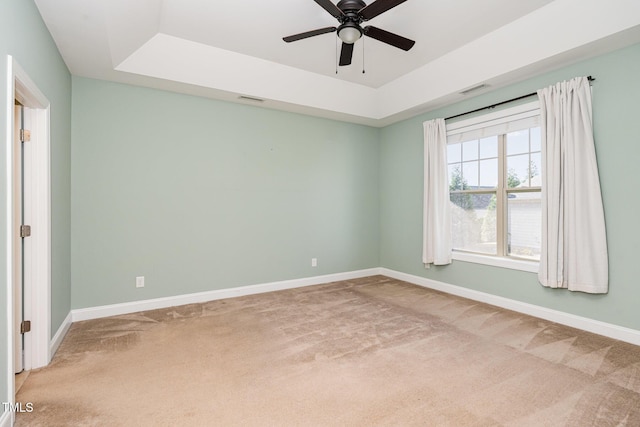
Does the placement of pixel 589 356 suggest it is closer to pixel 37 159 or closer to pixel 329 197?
pixel 329 197

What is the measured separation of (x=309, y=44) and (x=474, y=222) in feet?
10.3

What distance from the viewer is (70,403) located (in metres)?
2.00

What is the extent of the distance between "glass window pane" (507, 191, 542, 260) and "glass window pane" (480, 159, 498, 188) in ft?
0.94

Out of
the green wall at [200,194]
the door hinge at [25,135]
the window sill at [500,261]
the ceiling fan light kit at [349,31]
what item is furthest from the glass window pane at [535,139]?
the door hinge at [25,135]

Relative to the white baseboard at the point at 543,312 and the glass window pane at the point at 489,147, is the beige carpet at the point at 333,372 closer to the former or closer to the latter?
the white baseboard at the point at 543,312

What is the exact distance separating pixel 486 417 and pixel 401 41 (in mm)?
2911

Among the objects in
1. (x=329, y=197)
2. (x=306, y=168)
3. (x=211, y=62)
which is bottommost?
(x=329, y=197)

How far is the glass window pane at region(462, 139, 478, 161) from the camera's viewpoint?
4.32m

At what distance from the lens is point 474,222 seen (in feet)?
14.4

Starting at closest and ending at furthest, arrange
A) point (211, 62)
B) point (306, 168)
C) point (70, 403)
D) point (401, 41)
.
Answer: point (70, 403)
point (401, 41)
point (211, 62)
point (306, 168)

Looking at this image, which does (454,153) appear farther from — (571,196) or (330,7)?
(330,7)

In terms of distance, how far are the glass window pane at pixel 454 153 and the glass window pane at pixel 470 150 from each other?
2.5 inches

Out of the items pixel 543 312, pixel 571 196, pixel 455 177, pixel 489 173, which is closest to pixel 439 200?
pixel 455 177

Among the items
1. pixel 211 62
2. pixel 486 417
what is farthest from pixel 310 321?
pixel 211 62
